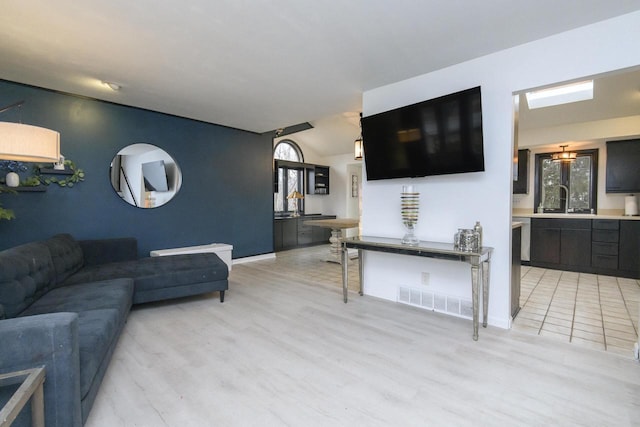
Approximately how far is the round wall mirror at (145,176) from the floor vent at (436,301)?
3.70 metres

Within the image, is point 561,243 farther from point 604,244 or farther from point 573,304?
point 573,304

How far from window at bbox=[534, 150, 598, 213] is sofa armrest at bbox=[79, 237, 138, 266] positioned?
270 inches

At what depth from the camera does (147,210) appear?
176 inches

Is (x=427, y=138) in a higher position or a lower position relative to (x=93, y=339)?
higher

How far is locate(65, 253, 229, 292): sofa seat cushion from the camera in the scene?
3.03 meters

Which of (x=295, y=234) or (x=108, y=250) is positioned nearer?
(x=108, y=250)

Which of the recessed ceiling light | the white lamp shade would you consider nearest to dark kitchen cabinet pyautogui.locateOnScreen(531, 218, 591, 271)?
the recessed ceiling light

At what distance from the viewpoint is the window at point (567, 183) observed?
5.25 m

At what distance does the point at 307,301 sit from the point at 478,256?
6.11 feet

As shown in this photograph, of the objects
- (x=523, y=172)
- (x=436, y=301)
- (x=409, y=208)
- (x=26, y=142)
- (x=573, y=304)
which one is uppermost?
(x=523, y=172)

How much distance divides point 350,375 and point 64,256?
9.52ft

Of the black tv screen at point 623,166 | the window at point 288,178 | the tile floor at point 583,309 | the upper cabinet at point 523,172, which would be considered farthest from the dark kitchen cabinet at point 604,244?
the window at point 288,178

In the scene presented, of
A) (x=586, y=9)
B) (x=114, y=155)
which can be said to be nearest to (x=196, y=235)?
(x=114, y=155)

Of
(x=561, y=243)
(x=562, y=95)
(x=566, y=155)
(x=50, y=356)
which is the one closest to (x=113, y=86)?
(x=50, y=356)
